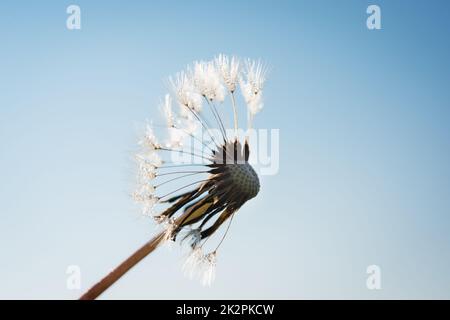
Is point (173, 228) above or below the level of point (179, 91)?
below

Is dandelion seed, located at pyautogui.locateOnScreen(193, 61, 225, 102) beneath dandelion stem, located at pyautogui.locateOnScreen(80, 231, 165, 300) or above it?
above

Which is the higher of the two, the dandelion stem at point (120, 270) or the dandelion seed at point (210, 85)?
A: the dandelion seed at point (210, 85)
